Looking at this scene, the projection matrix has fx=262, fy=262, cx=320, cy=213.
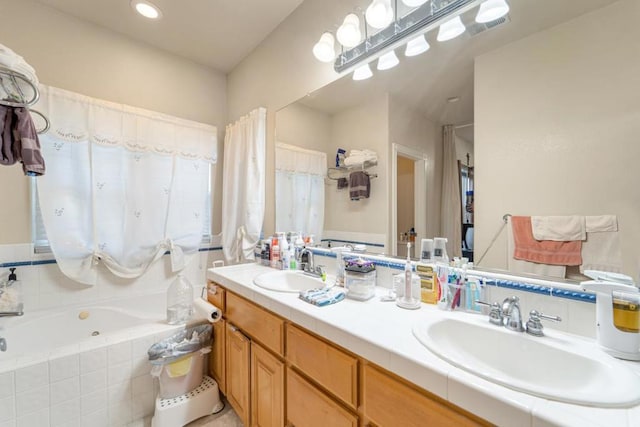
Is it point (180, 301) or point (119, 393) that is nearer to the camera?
point (119, 393)

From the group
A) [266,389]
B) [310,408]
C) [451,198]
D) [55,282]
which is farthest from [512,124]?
[55,282]

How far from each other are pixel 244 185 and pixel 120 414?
5.63 feet

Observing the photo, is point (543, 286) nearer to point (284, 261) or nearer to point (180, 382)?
point (284, 261)

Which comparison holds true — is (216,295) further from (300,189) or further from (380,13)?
(380,13)

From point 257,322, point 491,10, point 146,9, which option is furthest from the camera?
point 146,9

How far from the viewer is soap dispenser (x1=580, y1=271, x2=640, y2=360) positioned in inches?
27.1

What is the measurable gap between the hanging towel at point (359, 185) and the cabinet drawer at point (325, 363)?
33.5 inches

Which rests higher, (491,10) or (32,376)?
(491,10)

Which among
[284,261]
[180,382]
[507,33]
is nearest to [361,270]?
[284,261]

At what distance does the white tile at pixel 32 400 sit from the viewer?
130 centimetres

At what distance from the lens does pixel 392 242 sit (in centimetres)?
143

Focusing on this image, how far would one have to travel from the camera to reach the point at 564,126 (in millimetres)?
897

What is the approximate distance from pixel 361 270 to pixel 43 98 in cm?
252

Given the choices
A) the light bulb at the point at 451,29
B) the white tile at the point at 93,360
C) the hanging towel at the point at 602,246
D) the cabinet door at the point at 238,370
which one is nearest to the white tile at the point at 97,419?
the white tile at the point at 93,360
